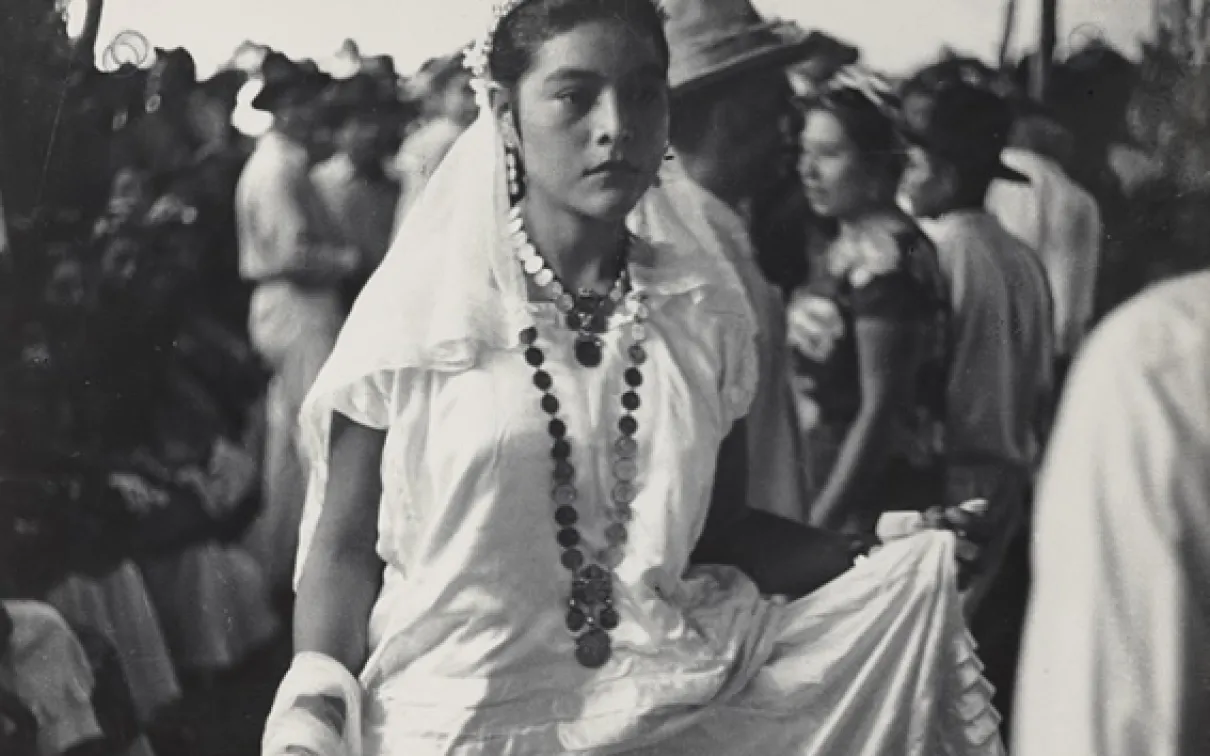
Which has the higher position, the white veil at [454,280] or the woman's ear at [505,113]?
the woman's ear at [505,113]

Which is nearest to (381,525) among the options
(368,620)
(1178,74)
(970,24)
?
(368,620)

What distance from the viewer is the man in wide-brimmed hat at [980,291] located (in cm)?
166

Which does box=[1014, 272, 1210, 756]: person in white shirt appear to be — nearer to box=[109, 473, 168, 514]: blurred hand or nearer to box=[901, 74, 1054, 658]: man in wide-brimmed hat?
box=[901, 74, 1054, 658]: man in wide-brimmed hat

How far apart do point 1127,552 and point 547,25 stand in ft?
2.97

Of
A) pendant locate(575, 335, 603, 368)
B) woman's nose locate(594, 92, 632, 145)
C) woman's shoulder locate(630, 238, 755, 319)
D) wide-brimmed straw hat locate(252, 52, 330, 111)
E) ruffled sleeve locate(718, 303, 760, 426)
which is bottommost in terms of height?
ruffled sleeve locate(718, 303, 760, 426)

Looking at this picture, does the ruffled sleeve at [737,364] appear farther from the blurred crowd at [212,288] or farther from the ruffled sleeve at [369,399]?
the ruffled sleeve at [369,399]

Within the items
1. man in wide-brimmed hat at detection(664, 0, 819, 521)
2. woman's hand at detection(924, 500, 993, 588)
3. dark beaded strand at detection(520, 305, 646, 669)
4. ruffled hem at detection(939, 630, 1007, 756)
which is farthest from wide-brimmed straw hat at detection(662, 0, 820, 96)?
ruffled hem at detection(939, 630, 1007, 756)

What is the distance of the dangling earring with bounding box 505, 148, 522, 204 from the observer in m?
1.66

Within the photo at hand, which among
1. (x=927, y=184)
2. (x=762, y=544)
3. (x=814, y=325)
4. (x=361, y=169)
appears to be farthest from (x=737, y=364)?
(x=361, y=169)

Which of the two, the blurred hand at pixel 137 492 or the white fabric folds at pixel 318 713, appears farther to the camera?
the blurred hand at pixel 137 492

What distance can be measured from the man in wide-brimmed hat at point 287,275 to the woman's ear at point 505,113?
0.78 feet

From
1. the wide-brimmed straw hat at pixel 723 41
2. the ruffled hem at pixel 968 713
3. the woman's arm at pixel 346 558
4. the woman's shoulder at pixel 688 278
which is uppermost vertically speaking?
the wide-brimmed straw hat at pixel 723 41

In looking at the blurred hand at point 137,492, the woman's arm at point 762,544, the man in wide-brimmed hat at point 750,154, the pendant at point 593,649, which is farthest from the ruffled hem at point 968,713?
the blurred hand at point 137,492

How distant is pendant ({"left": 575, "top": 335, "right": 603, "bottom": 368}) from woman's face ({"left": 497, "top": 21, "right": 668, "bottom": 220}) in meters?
0.15
